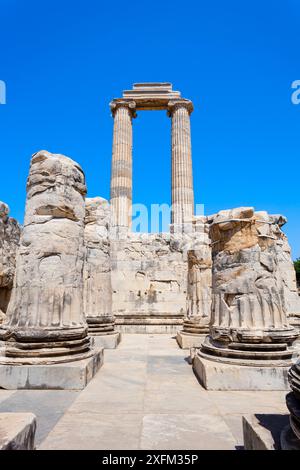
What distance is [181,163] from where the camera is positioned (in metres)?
21.3

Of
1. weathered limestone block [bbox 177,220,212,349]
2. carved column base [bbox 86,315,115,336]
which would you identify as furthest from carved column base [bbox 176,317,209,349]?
carved column base [bbox 86,315,115,336]

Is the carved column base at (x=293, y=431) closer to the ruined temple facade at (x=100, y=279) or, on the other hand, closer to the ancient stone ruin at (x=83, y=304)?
the ancient stone ruin at (x=83, y=304)

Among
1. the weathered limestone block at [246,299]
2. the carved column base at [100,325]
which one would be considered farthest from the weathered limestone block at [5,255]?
the weathered limestone block at [246,299]

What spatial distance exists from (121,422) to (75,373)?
1.33 metres

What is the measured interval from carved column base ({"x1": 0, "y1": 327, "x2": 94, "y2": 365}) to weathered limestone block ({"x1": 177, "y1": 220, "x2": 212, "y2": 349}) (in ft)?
11.3

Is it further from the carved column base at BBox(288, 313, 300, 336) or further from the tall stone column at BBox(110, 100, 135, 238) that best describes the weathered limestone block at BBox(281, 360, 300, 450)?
the tall stone column at BBox(110, 100, 135, 238)

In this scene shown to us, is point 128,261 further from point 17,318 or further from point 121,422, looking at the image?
point 121,422

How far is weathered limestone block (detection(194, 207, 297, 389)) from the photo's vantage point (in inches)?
170

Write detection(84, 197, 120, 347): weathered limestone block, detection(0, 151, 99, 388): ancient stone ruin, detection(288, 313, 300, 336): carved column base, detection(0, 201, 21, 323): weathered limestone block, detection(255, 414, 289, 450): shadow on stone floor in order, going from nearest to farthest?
detection(255, 414, 289, 450): shadow on stone floor < detection(0, 151, 99, 388): ancient stone ruin < detection(84, 197, 120, 347): weathered limestone block < detection(288, 313, 300, 336): carved column base < detection(0, 201, 21, 323): weathered limestone block

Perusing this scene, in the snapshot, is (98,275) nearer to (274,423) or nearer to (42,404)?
(42,404)

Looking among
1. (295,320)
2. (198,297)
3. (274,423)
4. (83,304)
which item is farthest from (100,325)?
(274,423)

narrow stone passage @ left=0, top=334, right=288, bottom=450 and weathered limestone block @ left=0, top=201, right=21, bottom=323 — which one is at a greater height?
weathered limestone block @ left=0, top=201, right=21, bottom=323

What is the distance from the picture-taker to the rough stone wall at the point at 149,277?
1138 centimetres

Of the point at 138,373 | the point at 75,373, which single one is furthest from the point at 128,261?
the point at 75,373
